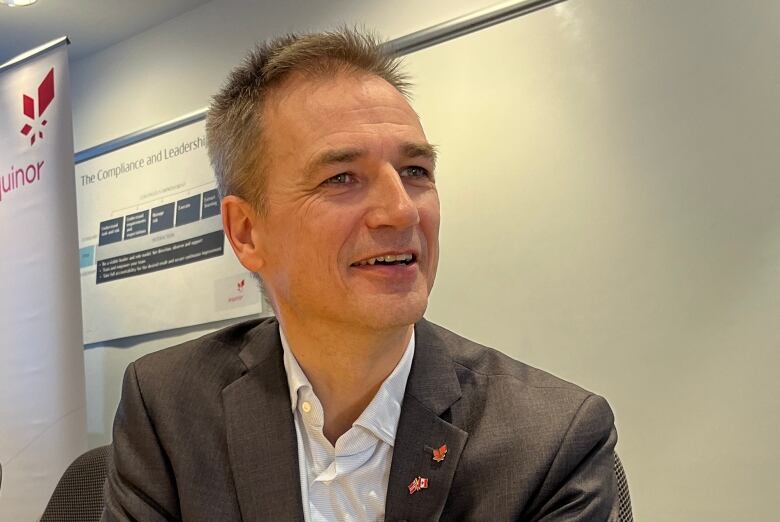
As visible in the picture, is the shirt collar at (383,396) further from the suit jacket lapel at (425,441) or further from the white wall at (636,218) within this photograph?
the white wall at (636,218)

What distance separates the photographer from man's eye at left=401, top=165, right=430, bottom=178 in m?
1.38

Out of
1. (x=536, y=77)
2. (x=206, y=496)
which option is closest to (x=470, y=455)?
(x=206, y=496)

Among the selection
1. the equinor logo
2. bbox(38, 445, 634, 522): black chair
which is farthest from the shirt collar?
the equinor logo

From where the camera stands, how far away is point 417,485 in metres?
1.23

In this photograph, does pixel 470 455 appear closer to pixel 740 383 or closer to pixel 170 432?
pixel 170 432

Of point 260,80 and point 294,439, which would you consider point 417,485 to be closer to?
point 294,439

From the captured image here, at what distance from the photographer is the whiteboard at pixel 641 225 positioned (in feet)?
7.09

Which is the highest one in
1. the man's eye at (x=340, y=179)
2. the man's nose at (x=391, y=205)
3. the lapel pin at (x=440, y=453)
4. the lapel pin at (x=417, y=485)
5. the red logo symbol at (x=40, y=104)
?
the red logo symbol at (x=40, y=104)

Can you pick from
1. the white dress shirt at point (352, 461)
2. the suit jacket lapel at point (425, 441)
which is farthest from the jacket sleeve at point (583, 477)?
the white dress shirt at point (352, 461)

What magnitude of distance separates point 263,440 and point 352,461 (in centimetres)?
15

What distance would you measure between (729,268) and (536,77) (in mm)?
827

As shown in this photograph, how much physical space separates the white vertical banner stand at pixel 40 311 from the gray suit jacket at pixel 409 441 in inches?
65.3

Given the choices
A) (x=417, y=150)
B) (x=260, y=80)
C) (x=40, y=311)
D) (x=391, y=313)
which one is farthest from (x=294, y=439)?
(x=40, y=311)

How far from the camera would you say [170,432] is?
1.34 m
